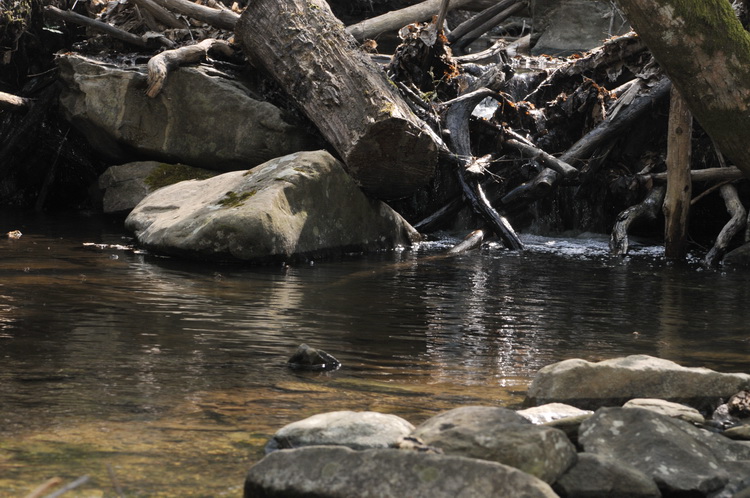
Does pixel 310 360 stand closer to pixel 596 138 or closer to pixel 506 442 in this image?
pixel 506 442

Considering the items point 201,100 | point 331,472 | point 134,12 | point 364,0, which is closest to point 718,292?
point 331,472

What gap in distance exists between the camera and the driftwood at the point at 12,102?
13645 millimetres

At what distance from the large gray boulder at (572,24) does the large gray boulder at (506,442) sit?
15.0 meters

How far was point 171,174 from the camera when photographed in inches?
512

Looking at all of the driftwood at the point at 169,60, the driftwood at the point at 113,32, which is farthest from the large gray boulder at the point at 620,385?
the driftwood at the point at 113,32

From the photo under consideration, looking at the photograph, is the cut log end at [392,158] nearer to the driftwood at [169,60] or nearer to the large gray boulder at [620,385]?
the driftwood at [169,60]

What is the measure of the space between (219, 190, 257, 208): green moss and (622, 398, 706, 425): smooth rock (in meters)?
6.12

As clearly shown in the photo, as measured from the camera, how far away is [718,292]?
8.54m

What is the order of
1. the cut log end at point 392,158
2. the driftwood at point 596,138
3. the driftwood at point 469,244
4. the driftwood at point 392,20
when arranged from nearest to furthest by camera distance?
the cut log end at point 392,158, the driftwood at point 469,244, the driftwood at point 596,138, the driftwood at point 392,20

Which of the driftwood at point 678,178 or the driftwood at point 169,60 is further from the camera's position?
the driftwood at point 169,60

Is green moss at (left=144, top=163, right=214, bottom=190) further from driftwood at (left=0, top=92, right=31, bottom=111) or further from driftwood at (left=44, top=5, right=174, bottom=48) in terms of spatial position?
driftwood at (left=0, top=92, right=31, bottom=111)

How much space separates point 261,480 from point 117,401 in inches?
54.3

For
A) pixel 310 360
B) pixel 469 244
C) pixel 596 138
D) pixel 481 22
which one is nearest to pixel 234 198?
pixel 469 244

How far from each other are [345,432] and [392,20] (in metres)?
13.1
